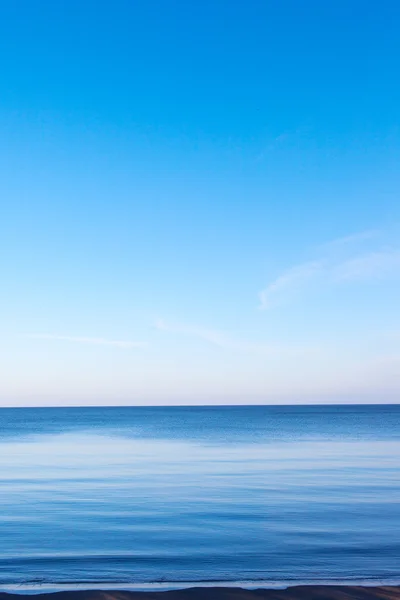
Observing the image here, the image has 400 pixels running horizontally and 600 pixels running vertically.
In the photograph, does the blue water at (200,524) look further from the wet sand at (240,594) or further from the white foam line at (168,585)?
the wet sand at (240,594)

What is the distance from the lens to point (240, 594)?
12.0 meters

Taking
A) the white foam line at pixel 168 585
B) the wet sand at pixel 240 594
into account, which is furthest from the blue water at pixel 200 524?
the wet sand at pixel 240 594

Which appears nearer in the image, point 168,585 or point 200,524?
point 168,585

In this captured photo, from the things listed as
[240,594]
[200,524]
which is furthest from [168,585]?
[200,524]

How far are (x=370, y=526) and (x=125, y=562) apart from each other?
27.2 feet

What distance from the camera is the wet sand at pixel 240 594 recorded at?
11.6 metres

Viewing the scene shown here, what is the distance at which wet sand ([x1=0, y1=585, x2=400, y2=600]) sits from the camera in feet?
38.1

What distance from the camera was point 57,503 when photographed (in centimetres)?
2348

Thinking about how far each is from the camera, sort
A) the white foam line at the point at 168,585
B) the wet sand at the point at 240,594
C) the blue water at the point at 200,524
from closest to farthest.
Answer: the wet sand at the point at 240,594 → the white foam line at the point at 168,585 → the blue water at the point at 200,524

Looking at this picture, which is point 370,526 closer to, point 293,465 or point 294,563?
point 294,563

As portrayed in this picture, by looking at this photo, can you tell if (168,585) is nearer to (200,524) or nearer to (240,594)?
(240,594)

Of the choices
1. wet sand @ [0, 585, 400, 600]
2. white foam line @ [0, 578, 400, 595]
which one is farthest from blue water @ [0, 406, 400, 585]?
wet sand @ [0, 585, 400, 600]

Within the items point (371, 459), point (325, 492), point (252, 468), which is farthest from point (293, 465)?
point (325, 492)

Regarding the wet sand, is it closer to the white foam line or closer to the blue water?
the white foam line
